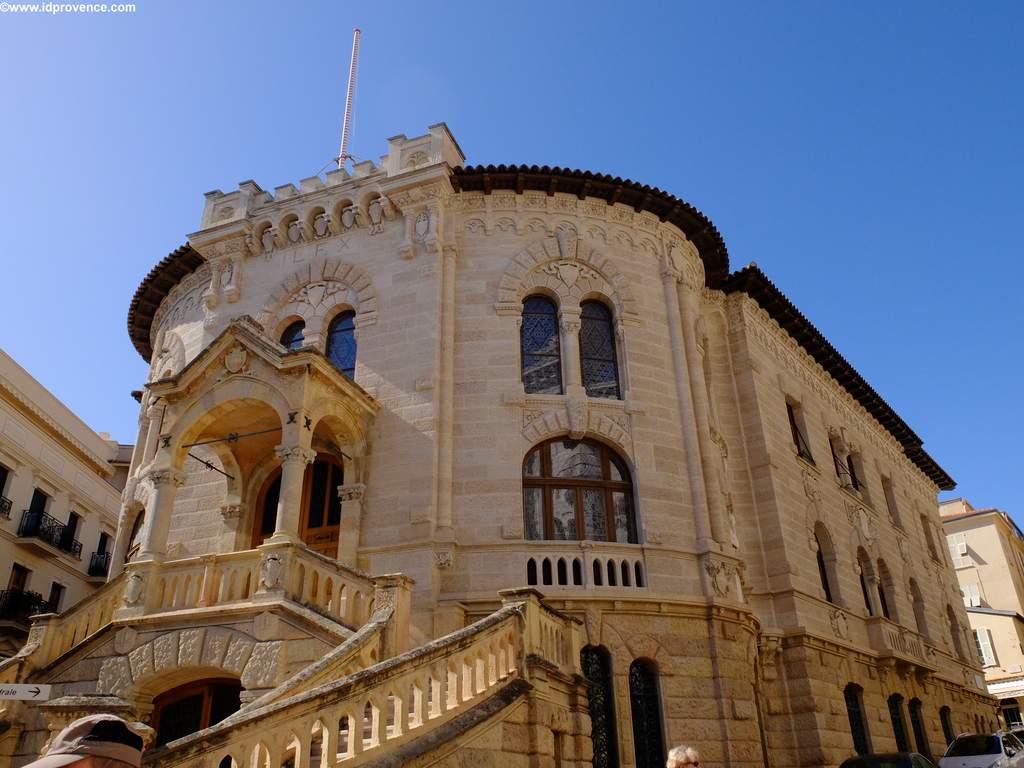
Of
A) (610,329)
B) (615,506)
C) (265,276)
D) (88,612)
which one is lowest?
(88,612)

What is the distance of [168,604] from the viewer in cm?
1252

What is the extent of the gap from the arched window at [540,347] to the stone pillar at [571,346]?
0.64 feet

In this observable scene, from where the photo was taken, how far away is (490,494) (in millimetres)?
14977

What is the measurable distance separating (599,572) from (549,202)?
8199 millimetres

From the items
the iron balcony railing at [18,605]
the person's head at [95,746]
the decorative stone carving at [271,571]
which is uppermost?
the iron balcony railing at [18,605]

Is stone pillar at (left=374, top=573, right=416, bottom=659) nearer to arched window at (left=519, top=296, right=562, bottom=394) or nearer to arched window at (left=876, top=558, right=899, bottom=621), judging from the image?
arched window at (left=519, top=296, right=562, bottom=394)

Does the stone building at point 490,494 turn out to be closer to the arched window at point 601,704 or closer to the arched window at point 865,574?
the arched window at point 601,704

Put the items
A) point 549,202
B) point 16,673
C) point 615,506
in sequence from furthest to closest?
point 549,202, point 615,506, point 16,673

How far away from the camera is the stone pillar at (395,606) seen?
414 inches

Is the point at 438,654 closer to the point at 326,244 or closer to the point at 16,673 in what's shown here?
the point at 16,673

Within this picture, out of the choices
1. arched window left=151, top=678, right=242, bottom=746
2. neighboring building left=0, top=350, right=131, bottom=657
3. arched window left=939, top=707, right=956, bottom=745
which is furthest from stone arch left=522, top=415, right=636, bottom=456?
neighboring building left=0, top=350, right=131, bottom=657

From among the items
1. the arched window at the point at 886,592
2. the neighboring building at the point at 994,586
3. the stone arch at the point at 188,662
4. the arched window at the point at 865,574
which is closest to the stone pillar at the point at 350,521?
the stone arch at the point at 188,662

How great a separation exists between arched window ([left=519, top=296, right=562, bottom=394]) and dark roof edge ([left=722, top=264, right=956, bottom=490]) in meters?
6.21

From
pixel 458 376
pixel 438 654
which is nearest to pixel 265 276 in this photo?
pixel 458 376
